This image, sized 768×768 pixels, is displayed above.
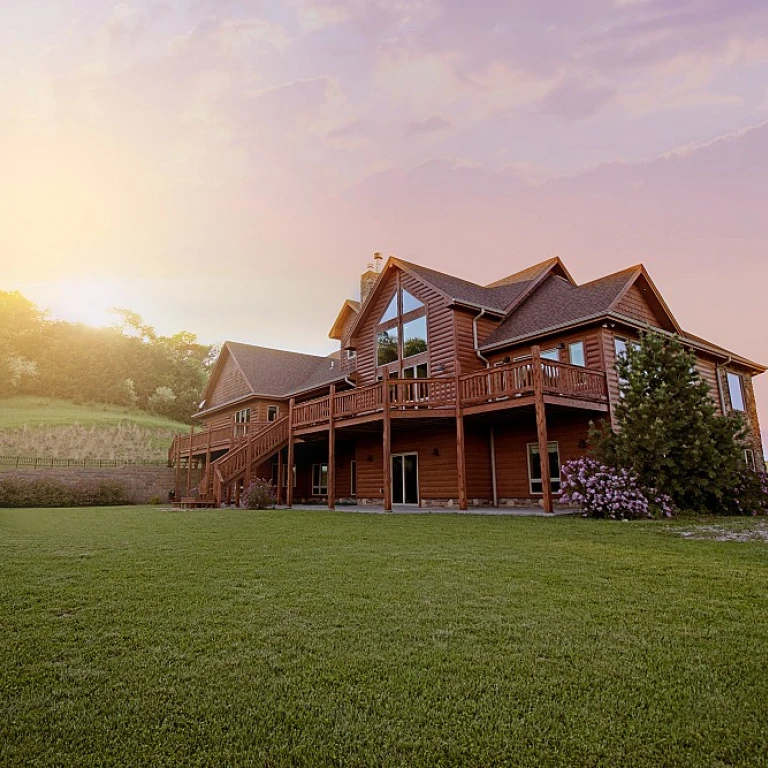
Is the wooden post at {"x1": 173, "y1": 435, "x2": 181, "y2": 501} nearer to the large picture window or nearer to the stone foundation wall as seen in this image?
the stone foundation wall

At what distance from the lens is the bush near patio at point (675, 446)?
11.0m

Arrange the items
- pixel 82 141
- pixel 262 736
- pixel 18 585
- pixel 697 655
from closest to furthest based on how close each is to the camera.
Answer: pixel 262 736 < pixel 697 655 < pixel 18 585 < pixel 82 141

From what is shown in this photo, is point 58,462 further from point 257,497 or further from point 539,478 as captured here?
point 539,478

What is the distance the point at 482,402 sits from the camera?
44.0 ft

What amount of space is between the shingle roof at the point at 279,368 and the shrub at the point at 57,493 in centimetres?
757

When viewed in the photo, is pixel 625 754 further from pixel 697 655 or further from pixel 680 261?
pixel 680 261

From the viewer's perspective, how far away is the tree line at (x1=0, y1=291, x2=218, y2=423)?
45281mm

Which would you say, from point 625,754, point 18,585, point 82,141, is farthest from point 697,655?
point 82,141

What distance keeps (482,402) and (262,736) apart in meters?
11.6

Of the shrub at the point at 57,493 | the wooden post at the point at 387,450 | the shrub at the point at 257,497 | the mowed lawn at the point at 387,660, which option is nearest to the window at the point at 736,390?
the wooden post at the point at 387,450

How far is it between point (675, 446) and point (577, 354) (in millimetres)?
4340

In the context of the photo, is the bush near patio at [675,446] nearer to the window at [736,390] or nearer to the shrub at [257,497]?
the window at [736,390]

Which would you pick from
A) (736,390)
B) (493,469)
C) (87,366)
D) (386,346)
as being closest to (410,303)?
(386,346)

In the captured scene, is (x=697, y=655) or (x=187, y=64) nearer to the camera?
(x=697, y=655)
